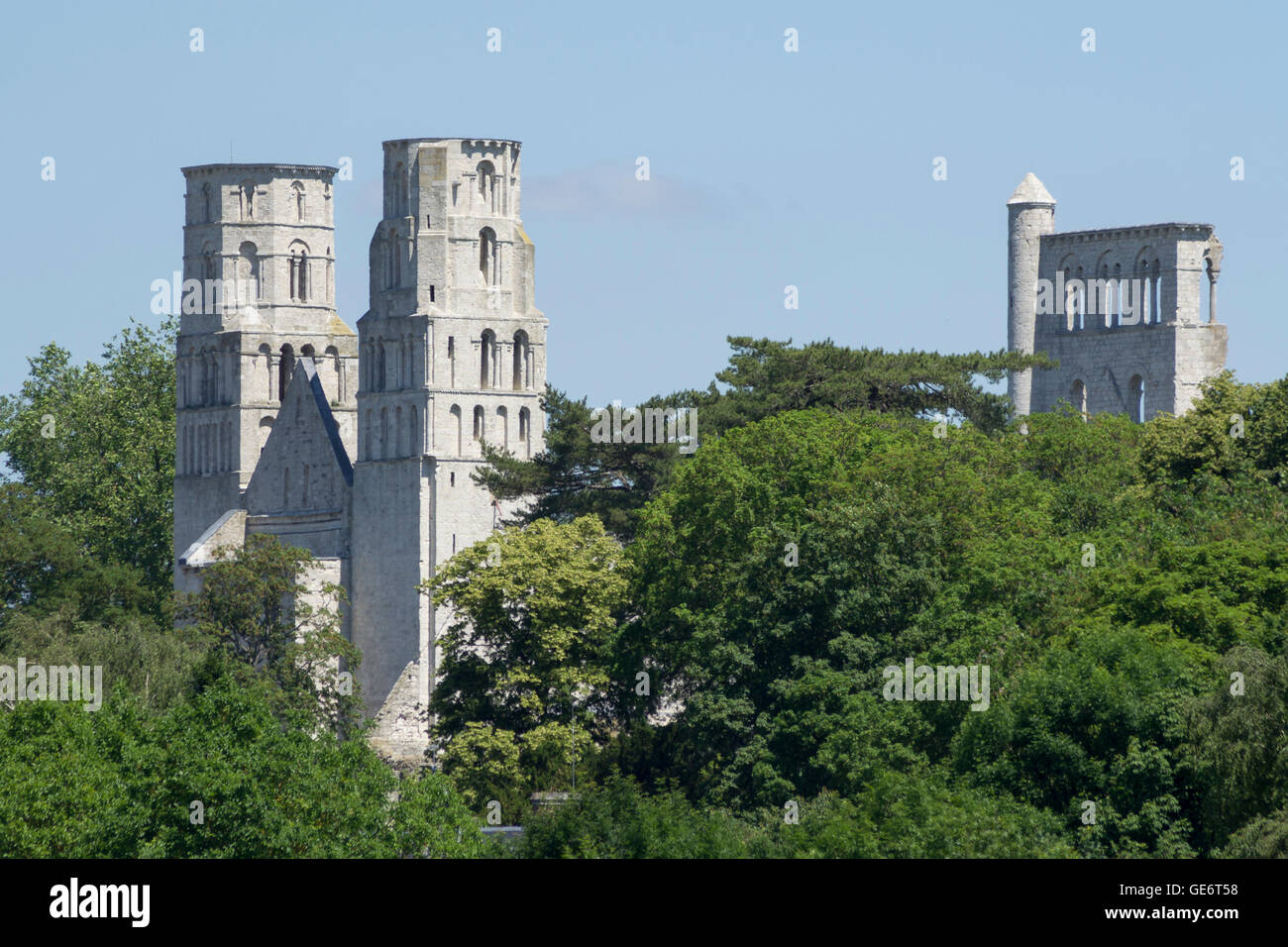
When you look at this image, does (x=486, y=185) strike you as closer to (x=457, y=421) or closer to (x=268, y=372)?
(x=457, y=421)

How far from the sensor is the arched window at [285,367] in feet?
327

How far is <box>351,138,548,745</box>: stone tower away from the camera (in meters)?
81.6

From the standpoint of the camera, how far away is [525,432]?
82.9m

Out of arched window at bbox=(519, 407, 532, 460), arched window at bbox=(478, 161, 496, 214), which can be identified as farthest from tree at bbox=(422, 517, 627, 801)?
arched window at bbox=(478, 161, 496, 214)

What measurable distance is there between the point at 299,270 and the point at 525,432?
70.9ft

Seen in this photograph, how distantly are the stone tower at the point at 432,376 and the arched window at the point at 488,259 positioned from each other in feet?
0.10

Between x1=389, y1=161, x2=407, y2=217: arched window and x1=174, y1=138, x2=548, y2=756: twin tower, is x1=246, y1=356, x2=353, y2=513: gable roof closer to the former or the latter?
x1=174, y1=138, x2=548, y2=756: twin tower

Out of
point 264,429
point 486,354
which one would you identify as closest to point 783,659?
point 486,354

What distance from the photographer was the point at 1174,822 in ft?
131

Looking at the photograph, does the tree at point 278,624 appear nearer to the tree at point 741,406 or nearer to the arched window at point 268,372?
the tree at point 741,406

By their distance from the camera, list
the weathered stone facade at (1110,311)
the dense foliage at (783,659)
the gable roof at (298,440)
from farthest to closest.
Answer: the weathered stone facade at (1110,311)
the gable roof at (298,440)
the dense foliage at (783,659)

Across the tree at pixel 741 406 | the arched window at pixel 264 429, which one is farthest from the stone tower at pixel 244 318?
the tree at pixel 741 406

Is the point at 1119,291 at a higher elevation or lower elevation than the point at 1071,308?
higher

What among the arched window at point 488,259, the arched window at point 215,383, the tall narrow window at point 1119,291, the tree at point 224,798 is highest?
the tall narrow window at point 1119,291
